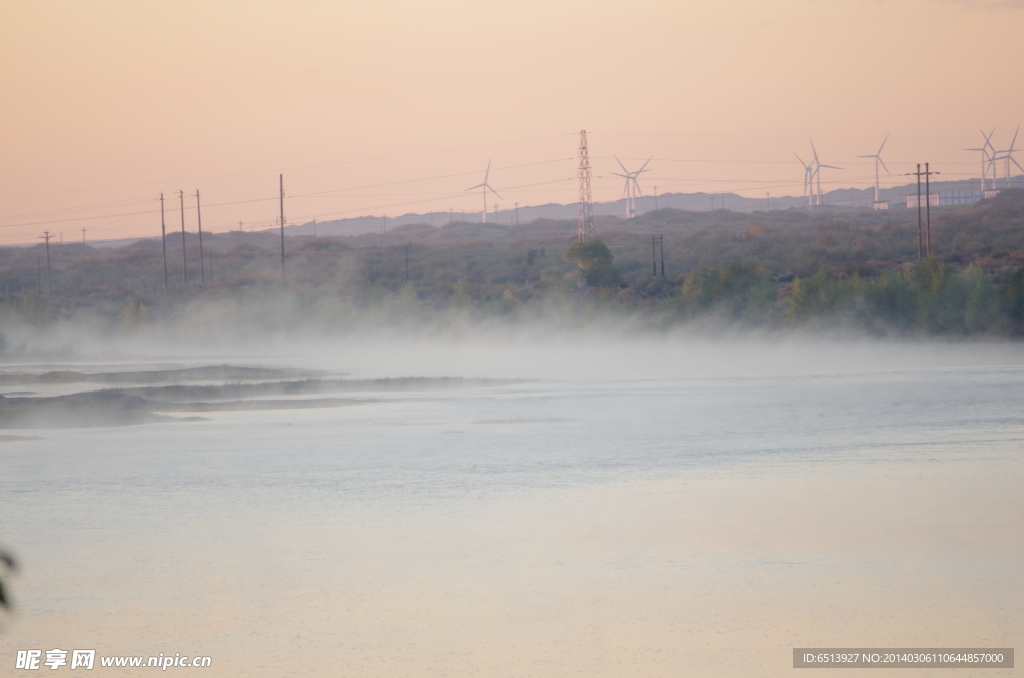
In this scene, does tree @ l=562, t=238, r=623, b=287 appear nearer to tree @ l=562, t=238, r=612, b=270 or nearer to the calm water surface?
tree @ l=562, t=238, r=612, b=270

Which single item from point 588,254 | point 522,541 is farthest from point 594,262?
point 522,541

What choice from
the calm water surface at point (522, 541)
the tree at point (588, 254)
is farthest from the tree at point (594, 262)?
the calm water surface at point (522, 541)

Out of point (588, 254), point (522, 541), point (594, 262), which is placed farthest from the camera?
point (594, 262)

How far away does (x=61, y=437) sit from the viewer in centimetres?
2206

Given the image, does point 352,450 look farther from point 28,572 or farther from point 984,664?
point 984,664

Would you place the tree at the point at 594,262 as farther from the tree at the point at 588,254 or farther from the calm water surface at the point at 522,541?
the calm water surface at the point at 522,541

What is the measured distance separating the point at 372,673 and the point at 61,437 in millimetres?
16149

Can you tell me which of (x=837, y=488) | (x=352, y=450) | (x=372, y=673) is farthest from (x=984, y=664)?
(x=352, y=450)

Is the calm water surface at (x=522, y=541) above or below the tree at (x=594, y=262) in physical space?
below

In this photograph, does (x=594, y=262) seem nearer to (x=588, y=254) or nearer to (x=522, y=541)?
(x=588, y=254)

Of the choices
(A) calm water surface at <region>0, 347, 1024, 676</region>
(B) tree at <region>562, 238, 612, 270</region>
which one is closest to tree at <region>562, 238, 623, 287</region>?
(B) tree at <region>562, 238, 612, 270</region>

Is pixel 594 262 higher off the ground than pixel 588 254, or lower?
lower

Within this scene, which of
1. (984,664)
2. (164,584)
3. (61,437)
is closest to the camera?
(984,664)

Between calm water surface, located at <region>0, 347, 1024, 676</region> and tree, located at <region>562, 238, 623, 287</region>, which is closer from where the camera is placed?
calm water surface, located at <region>0, 347, 1024, 676</region>
